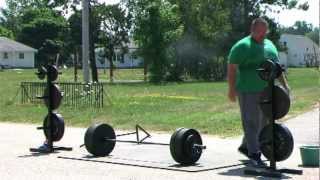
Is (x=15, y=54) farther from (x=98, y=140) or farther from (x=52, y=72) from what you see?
(x=98, y=140)

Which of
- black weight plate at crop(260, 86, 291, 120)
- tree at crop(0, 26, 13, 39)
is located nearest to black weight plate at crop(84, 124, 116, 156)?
black weight plate at crop(260, 86, 291, 120)

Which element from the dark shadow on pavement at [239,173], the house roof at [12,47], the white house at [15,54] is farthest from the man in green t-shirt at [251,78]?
the house roof at [12,47]

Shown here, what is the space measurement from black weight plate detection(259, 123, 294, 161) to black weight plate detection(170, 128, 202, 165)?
117 centimetres

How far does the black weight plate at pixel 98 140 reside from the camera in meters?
11.2

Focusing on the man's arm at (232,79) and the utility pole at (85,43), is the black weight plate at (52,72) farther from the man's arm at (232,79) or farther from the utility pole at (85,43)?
the utility pole at (85,43)

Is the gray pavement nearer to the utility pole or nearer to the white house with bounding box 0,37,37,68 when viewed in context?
the utility pole

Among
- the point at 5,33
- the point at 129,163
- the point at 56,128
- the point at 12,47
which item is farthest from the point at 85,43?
the point at 5,33

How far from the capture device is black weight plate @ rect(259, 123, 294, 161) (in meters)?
9.24

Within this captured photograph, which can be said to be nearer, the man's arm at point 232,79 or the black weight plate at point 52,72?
the man's arm at point 232,79

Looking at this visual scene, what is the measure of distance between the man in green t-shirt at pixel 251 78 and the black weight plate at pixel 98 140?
2.41 meters

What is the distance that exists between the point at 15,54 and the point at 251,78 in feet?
313

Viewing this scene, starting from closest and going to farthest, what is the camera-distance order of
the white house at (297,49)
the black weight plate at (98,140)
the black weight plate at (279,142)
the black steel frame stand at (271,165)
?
the black steel frame stand at (271,165) < the black weight plate at (279,142) < the black weight plate at (98,140) < the white house at (297,49)

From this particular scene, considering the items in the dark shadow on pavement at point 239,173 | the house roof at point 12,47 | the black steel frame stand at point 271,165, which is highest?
the house roof at point 12,47

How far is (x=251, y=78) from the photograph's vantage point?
9.88m
